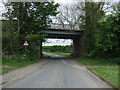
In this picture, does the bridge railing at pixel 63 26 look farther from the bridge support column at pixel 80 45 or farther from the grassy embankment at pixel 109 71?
the grassy embankment at pixel 109 71

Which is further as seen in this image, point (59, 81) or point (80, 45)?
point (80, 45)

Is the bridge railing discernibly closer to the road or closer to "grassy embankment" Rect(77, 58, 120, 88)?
"grassy embankment" Rect(77, 58, 120, 88)

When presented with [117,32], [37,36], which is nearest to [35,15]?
[37,36]

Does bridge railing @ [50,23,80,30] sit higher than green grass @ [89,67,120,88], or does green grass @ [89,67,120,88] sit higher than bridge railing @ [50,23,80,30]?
bridge railing @ [50,23,80,30]

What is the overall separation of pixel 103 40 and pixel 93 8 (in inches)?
286

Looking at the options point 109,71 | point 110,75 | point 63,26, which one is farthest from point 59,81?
point 63,26

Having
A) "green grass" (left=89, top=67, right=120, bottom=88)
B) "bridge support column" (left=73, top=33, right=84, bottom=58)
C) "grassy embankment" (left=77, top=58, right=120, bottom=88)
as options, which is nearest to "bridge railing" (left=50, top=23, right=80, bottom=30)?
"bridge support column" (left=73, top=33, right=84, bottom=58)

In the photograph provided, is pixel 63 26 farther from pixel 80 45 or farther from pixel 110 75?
pixel 110 75

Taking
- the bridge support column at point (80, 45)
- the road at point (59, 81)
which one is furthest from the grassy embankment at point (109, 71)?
the bridge support column at point (80, 45)

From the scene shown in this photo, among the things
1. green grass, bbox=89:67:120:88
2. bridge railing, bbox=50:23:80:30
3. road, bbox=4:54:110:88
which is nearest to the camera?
road, bbox=4:54:110:88

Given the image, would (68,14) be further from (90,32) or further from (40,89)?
(40,89)

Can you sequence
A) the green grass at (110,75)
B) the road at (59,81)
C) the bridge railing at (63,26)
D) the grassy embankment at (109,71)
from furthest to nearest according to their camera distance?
the bridge railing at (63,26), the grassy embankment at (109,71), the green grass at (110,75), the road at (59,81)

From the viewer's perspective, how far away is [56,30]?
97.3ft

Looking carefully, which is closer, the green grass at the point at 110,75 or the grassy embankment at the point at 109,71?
the green grass at the point at 110,75
